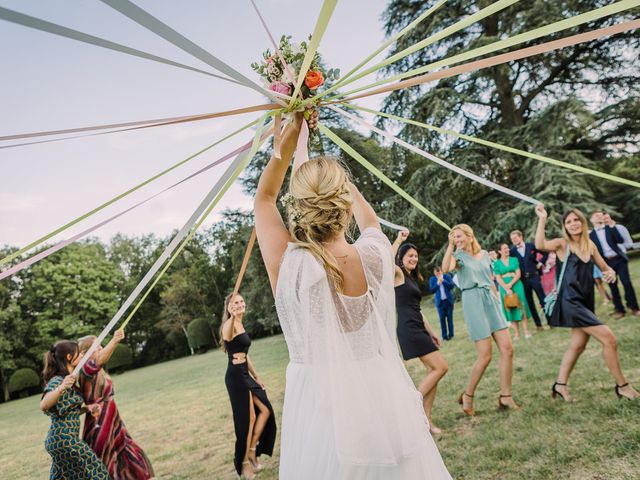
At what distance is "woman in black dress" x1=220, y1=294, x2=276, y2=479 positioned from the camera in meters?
4.83

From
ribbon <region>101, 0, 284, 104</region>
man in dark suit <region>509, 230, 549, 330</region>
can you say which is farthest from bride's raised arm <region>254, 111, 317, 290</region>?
man in dark suit <region>509, 230, 549, 330</region>

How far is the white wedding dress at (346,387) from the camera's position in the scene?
175 centimetres

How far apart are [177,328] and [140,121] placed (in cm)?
3868

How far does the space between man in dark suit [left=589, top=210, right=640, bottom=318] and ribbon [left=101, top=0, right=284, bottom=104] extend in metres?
8.78

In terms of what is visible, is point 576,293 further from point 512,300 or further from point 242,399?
point 512,300

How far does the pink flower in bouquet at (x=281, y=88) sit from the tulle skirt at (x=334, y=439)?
1.31 m

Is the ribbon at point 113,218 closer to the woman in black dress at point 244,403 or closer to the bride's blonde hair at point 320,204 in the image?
the bride's blonde hair at point 320,204

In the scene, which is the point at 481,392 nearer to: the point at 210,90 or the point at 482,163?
the point at 210,90

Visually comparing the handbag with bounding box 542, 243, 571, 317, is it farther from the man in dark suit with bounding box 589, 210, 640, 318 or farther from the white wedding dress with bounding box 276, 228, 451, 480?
the man in dark suit with bounding box 589, 210, 640, 318

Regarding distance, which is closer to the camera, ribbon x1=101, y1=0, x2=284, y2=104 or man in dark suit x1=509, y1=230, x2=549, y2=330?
ribbon x1=101, y1=0, x2=284, y2=104

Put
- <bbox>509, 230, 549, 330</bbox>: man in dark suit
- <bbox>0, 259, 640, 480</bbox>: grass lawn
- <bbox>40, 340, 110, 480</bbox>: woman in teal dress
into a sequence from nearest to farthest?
1. <bbox>0, 259, 640, 480</bbox>: grass lawn
2. <bbox>40, 340, 110, 480</bbox>: woman in teal dress
3. <bbox>509, 230, 549, 330</bbox>: man in dark suit

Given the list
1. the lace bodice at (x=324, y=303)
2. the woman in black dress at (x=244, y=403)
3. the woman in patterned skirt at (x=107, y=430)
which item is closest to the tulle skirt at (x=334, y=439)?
the lace bodice at (x=324, y=303)

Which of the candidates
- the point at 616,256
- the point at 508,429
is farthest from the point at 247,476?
the point at 616,256

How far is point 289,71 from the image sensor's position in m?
2.16
